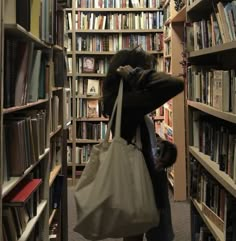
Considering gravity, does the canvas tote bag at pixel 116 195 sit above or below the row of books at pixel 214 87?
below

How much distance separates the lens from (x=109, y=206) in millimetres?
1919

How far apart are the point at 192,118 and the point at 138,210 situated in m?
1.28

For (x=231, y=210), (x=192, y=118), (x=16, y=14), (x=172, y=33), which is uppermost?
(x=172, y=33)

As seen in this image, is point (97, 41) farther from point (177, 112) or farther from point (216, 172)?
point (216, 172)

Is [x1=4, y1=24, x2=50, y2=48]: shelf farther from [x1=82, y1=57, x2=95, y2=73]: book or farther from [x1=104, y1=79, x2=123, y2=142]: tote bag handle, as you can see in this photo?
[x1=82, y1=57, x2=95, y2=73]: book

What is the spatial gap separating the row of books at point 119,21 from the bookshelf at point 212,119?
8.22 feet

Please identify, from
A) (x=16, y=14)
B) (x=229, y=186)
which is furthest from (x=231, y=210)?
(x=16, y=14)

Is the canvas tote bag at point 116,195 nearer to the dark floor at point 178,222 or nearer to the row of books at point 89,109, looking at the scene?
the dark floor at point 178,222

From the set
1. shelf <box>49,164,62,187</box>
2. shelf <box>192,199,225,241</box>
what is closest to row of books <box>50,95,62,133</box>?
shelf <box>49,164,62,187</box>

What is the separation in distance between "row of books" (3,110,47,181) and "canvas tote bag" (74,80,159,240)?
0.30 metres

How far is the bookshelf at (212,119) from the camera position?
2.01 metres

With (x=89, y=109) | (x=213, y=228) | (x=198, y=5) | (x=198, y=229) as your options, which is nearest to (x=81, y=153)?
(x=89, y=109)

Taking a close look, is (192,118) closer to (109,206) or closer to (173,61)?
(109,206)

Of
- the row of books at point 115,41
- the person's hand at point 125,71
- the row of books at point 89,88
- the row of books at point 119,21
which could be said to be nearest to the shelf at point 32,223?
the person's hand at point 125,71
